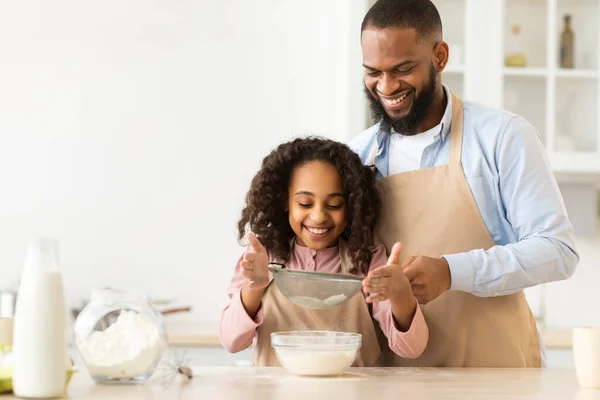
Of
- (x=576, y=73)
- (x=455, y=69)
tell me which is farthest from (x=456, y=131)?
(x=576, y=73)

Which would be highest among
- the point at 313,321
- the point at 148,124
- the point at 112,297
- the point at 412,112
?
the point at 412,112

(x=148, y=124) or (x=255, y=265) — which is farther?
(x=148, y=124)

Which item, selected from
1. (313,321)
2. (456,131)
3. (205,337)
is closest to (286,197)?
(313,321)

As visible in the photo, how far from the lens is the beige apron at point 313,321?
6.22 ft

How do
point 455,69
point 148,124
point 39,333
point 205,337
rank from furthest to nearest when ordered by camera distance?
point 148,124
point 455,69
point 205,337
point 39,333

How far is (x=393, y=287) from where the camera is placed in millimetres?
1600

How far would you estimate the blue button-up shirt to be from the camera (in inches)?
71.1

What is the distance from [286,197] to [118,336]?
2.57 ft

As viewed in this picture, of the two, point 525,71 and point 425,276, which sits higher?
point 525,71

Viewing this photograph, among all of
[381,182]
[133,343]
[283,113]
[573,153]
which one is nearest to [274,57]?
[283,113]

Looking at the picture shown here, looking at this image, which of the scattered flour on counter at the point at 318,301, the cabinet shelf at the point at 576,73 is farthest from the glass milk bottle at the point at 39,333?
the cabinet shelf at the point at 576,73

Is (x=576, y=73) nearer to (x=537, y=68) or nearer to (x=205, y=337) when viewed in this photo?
(x=537, y=68)

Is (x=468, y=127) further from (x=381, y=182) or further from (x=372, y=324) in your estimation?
(x=372, y=324)

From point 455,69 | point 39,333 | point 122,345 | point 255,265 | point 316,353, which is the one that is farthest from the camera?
point 455,69
